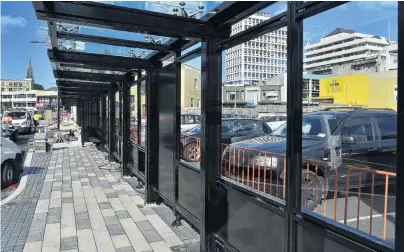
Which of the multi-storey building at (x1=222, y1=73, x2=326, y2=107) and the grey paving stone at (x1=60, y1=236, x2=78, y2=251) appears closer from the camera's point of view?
the multi-storey building at (x1=222, y1=73, x2=326, y2=107)

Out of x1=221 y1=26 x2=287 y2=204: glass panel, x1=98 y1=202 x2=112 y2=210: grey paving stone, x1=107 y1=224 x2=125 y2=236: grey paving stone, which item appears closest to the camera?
x1=221 y1=26 x2=287 y2=204: glass panel

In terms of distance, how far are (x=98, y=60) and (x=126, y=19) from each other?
8.75ft

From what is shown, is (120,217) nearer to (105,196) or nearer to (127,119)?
(105,196)

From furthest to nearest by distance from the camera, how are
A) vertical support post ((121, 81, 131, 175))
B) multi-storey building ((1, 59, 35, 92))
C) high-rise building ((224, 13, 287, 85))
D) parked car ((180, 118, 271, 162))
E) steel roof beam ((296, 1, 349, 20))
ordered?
multi-storey building ((1, 59, 35, 92))
vertical support post ((121, 81, 131, 175))
parked car ((180, 118, 271, 162))
high-rise building ((224, 13, 287, 85))
steel roof beam ((296, 1, 349, 20))

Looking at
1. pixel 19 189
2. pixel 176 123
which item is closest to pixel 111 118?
pixel 19 189

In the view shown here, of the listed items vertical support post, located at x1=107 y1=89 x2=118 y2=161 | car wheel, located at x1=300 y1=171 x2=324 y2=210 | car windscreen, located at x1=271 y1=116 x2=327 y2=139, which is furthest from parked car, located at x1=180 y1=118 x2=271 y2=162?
vertical support post, located at x1=107 y1=89 x2=118 y2=161

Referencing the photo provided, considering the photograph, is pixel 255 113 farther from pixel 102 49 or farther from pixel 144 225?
pixel 102 49

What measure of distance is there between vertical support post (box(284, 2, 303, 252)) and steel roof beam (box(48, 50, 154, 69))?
360 cm

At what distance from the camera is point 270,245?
8.73ft

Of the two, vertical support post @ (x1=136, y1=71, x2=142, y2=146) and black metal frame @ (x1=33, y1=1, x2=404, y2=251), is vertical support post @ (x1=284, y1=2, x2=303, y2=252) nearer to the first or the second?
black metal frame @ (x1=33, y1=1, x2=404, y2=251)

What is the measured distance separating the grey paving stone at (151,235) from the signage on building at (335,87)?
2.96 metres

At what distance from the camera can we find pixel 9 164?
775 centimetres

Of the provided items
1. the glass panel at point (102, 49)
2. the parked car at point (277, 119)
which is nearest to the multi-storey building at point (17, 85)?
the glass panel at point (102, 49)

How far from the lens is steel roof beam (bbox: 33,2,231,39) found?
2.87 metres
